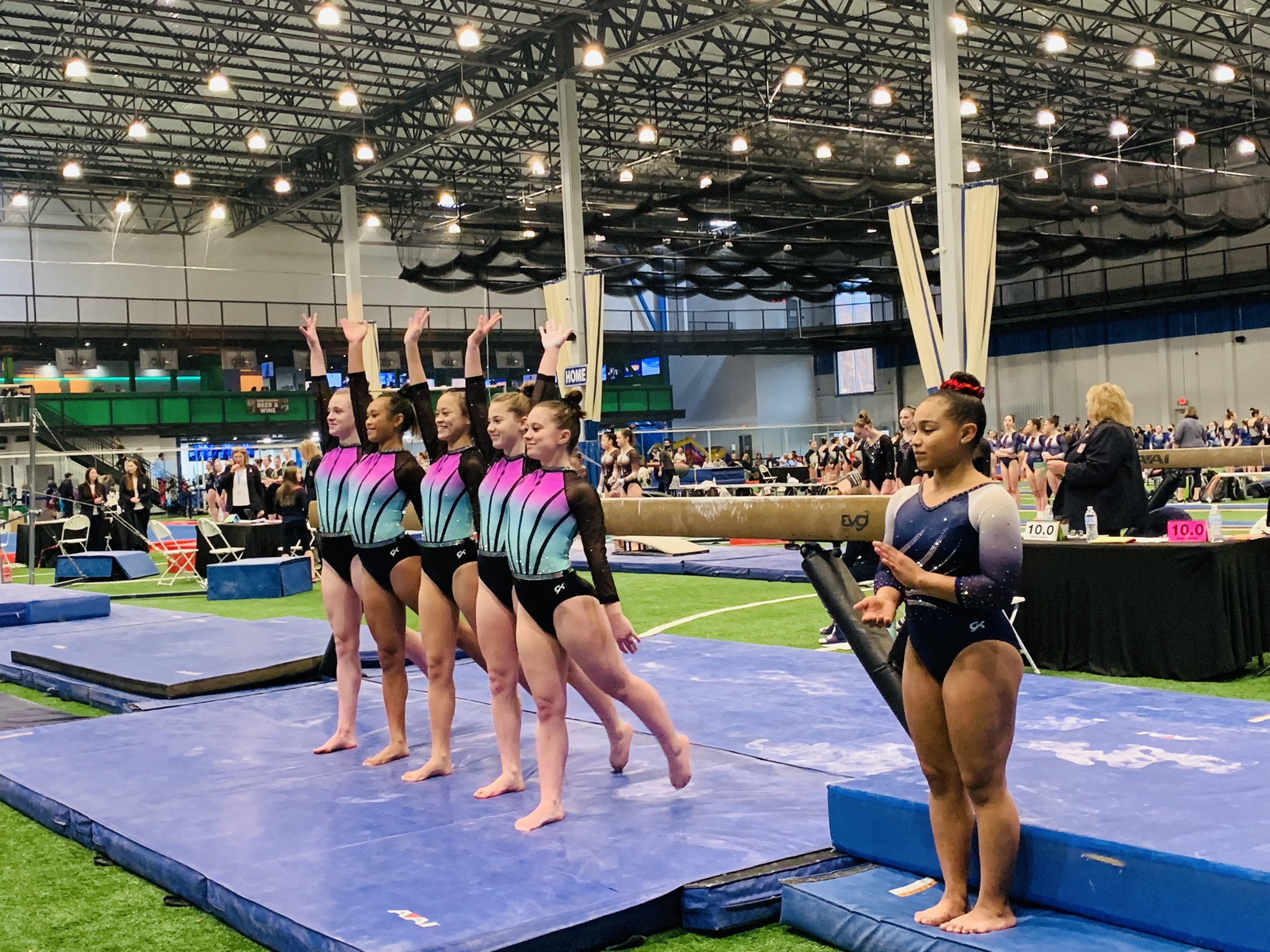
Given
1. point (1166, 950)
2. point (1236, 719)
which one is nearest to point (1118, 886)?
point (1166, 950)

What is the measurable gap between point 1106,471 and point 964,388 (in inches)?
174

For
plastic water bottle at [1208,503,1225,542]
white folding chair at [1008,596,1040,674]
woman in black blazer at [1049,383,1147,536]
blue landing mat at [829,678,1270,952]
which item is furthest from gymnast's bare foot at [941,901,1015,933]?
woman in black blazer at [1049,383,1147,536]

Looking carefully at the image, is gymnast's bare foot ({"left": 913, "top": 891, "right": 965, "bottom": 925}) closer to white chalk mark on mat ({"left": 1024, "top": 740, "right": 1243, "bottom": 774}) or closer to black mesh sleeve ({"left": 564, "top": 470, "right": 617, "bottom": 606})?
white chalk mark on mat ({"left": 1024, "top": 740, "right": 1243, "bottom": 774})

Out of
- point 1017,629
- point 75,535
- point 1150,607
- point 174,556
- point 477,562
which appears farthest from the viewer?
point 75,535

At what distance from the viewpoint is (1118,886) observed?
2885 mm

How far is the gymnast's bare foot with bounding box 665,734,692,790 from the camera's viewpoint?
440 cm

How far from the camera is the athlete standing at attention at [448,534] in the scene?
483 cm

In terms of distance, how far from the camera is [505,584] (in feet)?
14.4

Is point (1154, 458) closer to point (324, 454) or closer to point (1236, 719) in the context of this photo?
point (1236, 719)

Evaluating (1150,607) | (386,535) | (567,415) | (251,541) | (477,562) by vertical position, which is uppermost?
(567,415)

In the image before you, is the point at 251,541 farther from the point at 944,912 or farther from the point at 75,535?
the point at 944,912

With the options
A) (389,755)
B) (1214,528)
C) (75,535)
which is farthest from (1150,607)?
(75,535)

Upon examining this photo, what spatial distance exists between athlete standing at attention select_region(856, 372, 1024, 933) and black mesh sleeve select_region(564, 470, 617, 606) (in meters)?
1.24

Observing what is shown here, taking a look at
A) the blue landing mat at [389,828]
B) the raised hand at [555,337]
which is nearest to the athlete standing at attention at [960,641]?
the blue landing mat at [389,828]
